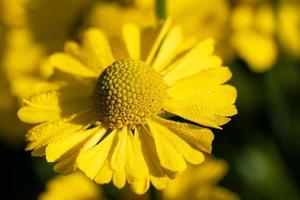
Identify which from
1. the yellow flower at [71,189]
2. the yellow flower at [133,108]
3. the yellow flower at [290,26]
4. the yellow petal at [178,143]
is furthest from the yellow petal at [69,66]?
the yellow flower at [290,26]

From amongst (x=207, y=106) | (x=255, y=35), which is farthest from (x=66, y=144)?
(x=255, y=35)

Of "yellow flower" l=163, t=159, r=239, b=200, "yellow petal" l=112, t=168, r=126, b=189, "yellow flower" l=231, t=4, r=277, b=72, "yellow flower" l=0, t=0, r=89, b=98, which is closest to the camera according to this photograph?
"yellow petal" l=112, t=168, r=126, b=189

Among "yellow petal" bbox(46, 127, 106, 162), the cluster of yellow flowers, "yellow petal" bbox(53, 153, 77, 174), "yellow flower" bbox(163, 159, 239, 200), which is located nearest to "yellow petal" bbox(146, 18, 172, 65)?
the cluster of yellow flowers

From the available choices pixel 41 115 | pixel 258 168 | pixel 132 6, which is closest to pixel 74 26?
pixel 132 6

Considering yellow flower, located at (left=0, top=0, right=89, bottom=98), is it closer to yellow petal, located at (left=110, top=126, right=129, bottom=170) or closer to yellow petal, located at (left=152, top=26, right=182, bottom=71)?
yellow petal, located at (left=152, top=26, right=182, bottom=71)

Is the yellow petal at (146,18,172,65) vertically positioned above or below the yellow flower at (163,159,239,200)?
above

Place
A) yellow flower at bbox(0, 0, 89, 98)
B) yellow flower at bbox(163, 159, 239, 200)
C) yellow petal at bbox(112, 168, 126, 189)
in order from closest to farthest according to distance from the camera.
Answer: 1. yellow petal at bbox(112, 168, 126, 189)
2. yellow flower at bbox(163, 159, 239, 200)
3. yellow flower at bbox(0, 0, 89, 98)
